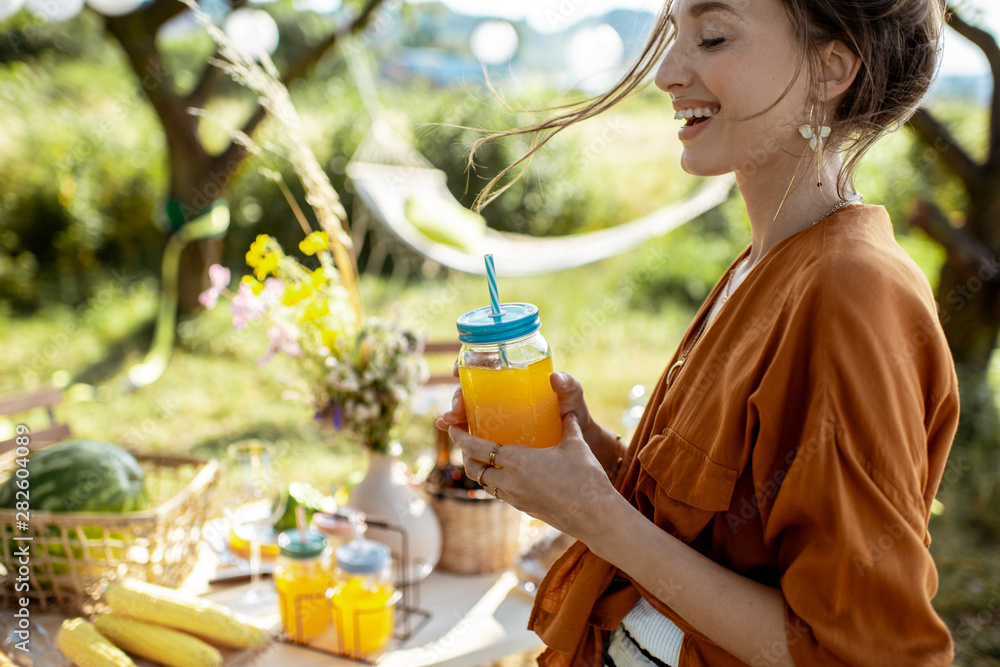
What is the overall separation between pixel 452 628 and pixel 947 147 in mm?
3564

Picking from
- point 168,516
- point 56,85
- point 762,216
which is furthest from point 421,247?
point 56,85

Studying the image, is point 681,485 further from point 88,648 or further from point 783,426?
point 88,648

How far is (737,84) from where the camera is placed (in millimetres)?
897

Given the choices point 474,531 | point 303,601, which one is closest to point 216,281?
point 303,601

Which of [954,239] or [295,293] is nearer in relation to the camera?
[295,293]

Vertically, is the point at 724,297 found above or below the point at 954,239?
above

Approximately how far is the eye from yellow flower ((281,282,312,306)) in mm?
1000

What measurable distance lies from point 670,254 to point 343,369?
596 centimetres

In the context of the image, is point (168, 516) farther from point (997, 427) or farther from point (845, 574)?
point (997, 427)

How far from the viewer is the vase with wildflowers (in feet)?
5.29

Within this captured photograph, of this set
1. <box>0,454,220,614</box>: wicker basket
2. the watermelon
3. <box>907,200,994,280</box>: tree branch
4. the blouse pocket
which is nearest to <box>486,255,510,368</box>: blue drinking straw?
the blouse pocket

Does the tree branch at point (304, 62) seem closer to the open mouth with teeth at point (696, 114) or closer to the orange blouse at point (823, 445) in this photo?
the open mouth with teeth at point (696, 114)

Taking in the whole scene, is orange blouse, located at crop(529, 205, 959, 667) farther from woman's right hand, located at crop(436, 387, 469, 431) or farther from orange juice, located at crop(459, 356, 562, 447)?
woman's right hand, located at crop(436, 387, 469, 431)

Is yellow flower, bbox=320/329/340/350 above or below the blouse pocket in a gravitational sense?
below
